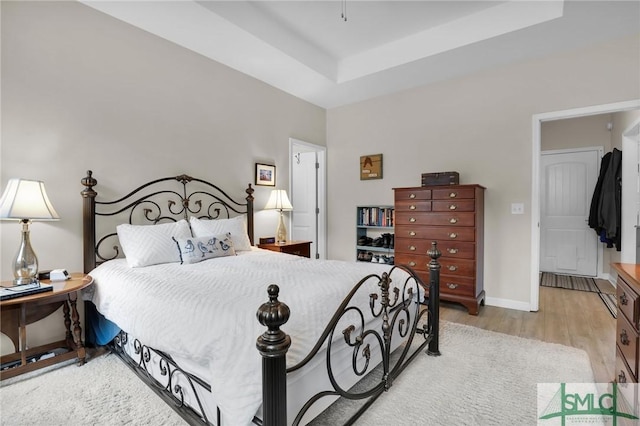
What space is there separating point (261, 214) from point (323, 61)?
204 centimetres

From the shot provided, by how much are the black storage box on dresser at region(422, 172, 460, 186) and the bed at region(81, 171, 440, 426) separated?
153 centimetres

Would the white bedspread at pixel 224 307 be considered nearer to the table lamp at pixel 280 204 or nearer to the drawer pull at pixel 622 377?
the drawer pull at pixel 622 377

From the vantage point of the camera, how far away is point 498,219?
3.59m

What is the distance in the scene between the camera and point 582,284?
440 cm

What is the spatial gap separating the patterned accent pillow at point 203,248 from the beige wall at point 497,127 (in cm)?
245

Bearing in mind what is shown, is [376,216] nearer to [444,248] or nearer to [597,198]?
[444,248]

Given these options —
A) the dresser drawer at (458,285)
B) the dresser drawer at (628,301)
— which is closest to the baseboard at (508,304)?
the dresser drawer at (458,285)

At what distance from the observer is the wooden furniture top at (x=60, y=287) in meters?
1.81

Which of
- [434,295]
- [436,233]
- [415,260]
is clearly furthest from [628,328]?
[415,260]

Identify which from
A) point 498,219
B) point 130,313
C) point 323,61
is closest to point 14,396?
point 130,313

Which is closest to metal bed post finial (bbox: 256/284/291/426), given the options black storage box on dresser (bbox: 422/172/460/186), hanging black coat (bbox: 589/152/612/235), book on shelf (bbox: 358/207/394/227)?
black storage box on dresser (bbox: 422/172/460/186)

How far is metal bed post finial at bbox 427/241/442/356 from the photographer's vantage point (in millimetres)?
→ 2297

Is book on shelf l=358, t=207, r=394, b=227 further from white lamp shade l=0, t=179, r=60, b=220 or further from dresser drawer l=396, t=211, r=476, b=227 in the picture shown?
white lamp shade l=0, t=179, r=60, b=220

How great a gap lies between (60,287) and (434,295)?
8.39 feet
